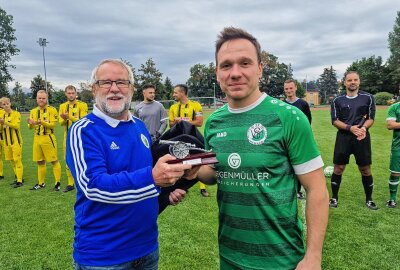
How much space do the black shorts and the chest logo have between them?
16.8 ft

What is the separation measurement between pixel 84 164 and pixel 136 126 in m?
0.63

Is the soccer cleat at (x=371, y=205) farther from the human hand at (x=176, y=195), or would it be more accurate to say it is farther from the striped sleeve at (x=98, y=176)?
the striped sleeve at (x=98, y=176)

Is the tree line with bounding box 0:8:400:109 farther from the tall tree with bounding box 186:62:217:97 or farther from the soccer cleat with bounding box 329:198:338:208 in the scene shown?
the soccer cleat with bounding box 329:198:338:208

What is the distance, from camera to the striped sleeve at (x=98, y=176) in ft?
5.52

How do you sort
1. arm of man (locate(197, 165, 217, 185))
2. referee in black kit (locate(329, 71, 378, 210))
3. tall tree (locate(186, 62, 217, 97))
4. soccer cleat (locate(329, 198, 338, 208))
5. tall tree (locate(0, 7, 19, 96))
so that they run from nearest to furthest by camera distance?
arm of man (locate(197, 165, 217, 185)), referee in black kit (locate(329, 71, 378, 210)), soccer cleat (locate(329, 198, 338, 208)), tall tree (locate(0, 7, 19, 96)), tall tree (locate(186, 62, 217, 97))

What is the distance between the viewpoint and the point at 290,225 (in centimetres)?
182

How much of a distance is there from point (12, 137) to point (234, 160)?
899cm

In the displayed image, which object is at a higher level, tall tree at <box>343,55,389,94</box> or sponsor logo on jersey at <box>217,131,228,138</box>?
tall tree at <box>343,55,389,94</box>

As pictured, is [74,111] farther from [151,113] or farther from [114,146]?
[114,146]

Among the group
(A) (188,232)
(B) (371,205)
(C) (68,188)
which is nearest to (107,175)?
(A) (188,232)

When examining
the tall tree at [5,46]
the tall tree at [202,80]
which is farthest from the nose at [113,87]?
the tall tree at [202,80]

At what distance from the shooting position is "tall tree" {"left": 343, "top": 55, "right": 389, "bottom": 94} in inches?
2297

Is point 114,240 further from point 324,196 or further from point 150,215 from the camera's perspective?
point 324,196

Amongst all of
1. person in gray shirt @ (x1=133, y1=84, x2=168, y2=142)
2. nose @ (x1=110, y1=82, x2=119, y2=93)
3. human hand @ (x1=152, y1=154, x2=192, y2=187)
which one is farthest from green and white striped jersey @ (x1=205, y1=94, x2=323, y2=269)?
person in gray shirt @ (x1=133, y1=84, x2=168, y2=142)
